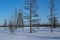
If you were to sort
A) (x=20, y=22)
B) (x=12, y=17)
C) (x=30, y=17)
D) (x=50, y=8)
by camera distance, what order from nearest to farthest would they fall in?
(x=30, y=17) < (x=12, y=17) < (x=50, y=8) < (x=20, y=22)

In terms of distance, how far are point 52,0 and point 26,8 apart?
9.74 m

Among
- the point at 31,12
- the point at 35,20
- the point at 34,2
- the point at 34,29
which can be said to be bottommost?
the point at 34,29

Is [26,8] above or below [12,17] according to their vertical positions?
above

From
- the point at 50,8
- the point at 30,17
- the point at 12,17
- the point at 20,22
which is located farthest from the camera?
the point at 20,22

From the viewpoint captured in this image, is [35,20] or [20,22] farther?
[20,22]

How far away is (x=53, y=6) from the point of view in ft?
115

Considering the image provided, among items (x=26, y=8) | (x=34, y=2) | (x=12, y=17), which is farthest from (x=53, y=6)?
(x=12, y=17)

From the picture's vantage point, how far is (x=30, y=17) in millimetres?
28734

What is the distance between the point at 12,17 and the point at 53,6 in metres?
11.6

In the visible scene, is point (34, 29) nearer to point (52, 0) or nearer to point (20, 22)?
point (52, 0)

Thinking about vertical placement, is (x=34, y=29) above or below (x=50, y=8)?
below

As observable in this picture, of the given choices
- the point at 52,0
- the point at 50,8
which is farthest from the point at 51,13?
the point at 52,0

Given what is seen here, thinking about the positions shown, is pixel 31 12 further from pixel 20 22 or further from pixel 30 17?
pixel 20 22

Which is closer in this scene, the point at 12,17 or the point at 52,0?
the point at 12,17
